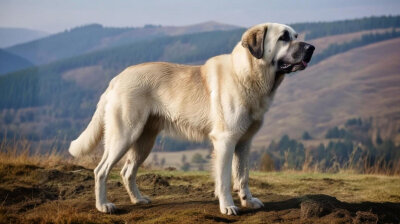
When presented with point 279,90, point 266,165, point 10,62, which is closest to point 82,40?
point 10,62

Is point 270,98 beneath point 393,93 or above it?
beneath

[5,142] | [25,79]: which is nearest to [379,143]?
[5,142]

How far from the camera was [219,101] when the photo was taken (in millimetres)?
5648

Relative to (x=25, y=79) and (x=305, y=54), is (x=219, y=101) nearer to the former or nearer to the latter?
(x=305, y=54)

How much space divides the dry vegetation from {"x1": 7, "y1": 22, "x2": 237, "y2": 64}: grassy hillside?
143060 millimetres

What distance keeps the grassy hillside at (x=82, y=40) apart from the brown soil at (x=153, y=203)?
14370cm

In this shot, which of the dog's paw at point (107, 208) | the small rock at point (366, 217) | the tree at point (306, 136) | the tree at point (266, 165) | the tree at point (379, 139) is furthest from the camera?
the tree at point (306, 136)

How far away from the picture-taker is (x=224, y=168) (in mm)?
5520

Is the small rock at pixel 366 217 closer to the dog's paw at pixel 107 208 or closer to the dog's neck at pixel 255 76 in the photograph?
the dog's neck at pixel 255 76

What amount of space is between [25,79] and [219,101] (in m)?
110

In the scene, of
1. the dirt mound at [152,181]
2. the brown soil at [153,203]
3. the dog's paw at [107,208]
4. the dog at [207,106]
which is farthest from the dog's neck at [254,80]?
the dirt mound at [152,181]

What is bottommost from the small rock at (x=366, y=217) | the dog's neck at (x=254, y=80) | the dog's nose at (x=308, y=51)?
the small rock at (x=366, y=217)

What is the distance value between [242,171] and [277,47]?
1.60 meters

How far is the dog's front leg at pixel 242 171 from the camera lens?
595cm
